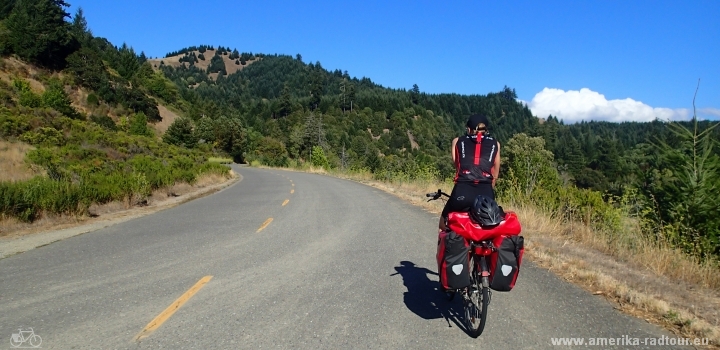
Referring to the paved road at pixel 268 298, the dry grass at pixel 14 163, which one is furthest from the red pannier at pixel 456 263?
the dry grass at pixel 14 163

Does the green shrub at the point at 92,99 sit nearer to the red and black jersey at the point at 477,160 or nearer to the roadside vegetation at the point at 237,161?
the roadside vegetation at the point at 237,161

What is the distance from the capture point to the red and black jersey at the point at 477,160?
473 cm

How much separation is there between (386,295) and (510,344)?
67.3 inches

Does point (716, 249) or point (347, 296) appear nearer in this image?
point (347, 296)

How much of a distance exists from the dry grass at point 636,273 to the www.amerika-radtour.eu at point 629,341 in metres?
0.13

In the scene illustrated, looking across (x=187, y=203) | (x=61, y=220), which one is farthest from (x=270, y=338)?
(x=187, y=203)

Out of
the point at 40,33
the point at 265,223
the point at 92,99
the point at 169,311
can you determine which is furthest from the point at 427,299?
the point at 40,33

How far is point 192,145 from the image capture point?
6009 centimetres

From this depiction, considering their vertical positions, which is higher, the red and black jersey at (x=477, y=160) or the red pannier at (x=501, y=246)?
the red and black jersey at (x=477, y=160)

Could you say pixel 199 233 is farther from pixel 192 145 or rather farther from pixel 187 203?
pixel 192 145

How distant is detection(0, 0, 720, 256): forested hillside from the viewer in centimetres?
834

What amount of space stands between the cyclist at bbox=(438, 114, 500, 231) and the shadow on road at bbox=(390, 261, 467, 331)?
37.3 inches

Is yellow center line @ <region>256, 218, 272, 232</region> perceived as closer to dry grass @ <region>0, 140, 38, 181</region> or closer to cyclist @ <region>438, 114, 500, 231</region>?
cyclist @ <region>438, 114, 500, 231</region>

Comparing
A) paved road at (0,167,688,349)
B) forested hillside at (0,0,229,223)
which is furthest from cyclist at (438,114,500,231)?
forested hillside at (0,0,229,223)
